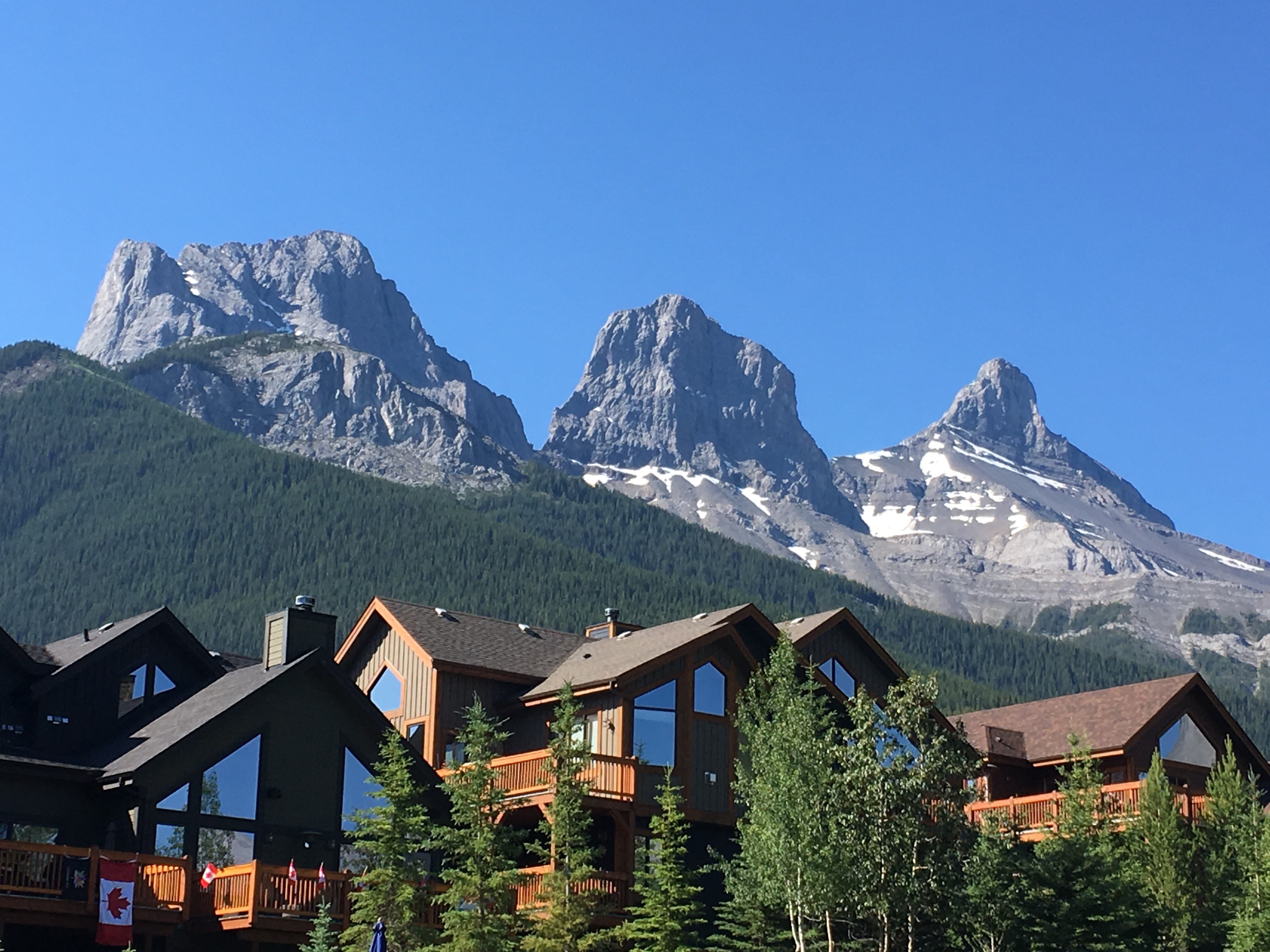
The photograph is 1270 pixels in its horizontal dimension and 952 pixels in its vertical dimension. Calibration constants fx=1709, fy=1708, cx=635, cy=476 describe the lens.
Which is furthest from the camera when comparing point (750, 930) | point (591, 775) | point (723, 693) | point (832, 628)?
point (832, 628)

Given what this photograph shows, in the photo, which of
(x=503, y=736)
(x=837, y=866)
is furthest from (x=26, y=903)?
(x=837, y=866)

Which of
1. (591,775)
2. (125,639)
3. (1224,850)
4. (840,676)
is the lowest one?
(1224,850)

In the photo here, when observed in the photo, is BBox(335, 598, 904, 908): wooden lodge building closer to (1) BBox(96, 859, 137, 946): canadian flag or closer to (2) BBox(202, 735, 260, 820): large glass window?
(2) BBox(202, 735, 260, 820): large glass window

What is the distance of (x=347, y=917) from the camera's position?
34781 mm

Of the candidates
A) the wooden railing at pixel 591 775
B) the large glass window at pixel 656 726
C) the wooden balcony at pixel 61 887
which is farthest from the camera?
the large glass window at pixel 656 726

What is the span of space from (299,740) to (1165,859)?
20.8 meters

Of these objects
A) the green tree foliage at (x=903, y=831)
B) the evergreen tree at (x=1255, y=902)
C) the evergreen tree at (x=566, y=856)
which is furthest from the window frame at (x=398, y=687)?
the evergreen tree at (x=1255, y=902)

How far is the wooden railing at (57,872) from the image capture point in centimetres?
3212

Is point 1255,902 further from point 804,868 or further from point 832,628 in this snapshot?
point 832,628

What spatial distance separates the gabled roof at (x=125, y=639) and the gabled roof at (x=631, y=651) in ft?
27.3

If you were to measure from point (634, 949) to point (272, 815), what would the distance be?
8559 millimetres

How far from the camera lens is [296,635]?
39062mm

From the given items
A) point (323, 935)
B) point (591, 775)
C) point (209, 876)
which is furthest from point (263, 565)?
point (323, 935)

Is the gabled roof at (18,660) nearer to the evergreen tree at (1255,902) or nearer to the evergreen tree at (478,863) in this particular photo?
the evergreen tree at (478,863)
